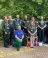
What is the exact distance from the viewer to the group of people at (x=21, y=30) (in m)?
15.7

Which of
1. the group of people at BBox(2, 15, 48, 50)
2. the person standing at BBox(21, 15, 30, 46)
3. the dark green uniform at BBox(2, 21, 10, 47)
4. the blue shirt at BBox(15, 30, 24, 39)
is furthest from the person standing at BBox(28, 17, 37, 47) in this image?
the dark green uniform at BBox(2, 21, 10, 47)

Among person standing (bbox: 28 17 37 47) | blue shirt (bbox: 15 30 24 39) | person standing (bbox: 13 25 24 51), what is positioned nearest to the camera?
person standing (bbox: 13 25 24 51)

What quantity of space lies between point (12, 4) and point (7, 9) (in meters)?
0.53

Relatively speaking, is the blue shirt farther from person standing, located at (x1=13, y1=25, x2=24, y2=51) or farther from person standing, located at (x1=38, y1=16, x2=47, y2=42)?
person standing, located at (x1=38, y1=16, x2=47, y2=42)

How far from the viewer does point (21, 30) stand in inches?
624

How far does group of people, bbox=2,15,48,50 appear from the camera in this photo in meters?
15.7

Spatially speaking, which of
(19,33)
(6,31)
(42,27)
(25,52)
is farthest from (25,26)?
(25,52)

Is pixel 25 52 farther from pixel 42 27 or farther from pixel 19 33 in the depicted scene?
pixel 42 27

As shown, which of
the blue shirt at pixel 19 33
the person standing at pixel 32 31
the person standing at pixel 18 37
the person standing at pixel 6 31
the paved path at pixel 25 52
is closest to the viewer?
the paved path at pixel 25 52

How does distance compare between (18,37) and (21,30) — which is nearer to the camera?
(18,37)

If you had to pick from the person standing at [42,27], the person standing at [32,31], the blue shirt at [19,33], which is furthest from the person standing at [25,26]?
the person standing at [42,27]

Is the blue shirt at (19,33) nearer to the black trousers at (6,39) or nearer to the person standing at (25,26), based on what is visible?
the person standing at (25,26)

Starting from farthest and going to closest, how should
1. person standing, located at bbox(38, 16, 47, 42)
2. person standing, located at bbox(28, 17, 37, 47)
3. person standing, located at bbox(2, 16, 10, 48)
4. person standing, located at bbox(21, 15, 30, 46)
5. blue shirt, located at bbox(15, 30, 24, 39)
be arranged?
person standing, located at bbox(38, 16, 47, 42), person standing, located at bbox(21, 15, 30, 46), person standing, located at bbox(28, 17, 37, 47), person standing, located at bbox(2, 16, 10, 48), blue shirt, located at bbox(15, 30, 24, 39)

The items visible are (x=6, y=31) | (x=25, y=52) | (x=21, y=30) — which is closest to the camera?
(x=25, y=52)
